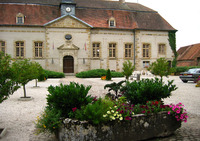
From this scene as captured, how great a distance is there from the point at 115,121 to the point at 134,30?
93.4 feet

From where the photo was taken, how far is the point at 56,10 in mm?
30781

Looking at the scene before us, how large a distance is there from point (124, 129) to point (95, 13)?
95.7 ft

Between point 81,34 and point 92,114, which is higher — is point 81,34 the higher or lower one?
the higher one

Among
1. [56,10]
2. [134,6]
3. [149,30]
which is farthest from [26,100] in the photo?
[134,6]

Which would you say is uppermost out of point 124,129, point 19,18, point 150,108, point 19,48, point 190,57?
point 19,18

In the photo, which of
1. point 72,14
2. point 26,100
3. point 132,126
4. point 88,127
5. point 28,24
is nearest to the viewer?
point 88,127

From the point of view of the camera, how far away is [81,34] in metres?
29.7

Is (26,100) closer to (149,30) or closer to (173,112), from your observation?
(173,112)

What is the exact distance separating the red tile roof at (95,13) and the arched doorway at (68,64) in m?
5.78

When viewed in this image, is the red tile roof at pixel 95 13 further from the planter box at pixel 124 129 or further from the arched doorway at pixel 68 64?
the planter box at pixel 124 129

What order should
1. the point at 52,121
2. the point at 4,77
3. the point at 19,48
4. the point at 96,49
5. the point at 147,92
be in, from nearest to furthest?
the point at 52,121
the point at 4,77
the point at 147,92
the point at 19,48
the point at 96,49

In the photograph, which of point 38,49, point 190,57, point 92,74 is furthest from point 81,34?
point 190,57

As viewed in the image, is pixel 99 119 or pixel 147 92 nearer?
pixel 99 119

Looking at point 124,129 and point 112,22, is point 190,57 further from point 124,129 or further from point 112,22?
point 124,129
